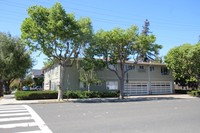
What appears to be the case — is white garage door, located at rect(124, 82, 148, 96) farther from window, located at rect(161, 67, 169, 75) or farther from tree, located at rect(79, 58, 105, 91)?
tree, located at rect(79, 58, 105, 91)

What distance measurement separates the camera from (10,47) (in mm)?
37344

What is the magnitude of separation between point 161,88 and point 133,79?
21.1ft

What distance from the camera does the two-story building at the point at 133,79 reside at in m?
39.1

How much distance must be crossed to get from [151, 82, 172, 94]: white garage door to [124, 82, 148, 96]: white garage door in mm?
1607

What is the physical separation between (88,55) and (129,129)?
76.0 feet

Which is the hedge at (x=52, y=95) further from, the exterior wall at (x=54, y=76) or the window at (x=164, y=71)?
the window at (x=164, y=71)

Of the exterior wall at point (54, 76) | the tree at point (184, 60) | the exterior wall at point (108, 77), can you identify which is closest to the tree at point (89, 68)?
the exterior wall at point (108, 77)

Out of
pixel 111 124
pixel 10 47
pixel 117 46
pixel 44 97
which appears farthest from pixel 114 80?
pixel 111 124

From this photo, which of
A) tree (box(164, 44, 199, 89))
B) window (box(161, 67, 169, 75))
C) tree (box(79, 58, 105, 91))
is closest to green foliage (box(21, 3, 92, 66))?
tree (box(79, 58, 105, 91))

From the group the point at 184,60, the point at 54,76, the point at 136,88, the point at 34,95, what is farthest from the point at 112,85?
the point at 34,95

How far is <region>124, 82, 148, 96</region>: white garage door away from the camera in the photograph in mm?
43906

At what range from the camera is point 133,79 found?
4441 centimetres

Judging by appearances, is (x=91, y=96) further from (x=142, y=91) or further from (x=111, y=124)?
(x=111, y=124)

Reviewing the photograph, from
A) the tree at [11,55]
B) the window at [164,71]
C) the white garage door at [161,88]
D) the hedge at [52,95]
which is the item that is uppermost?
the tree at [11,55]
